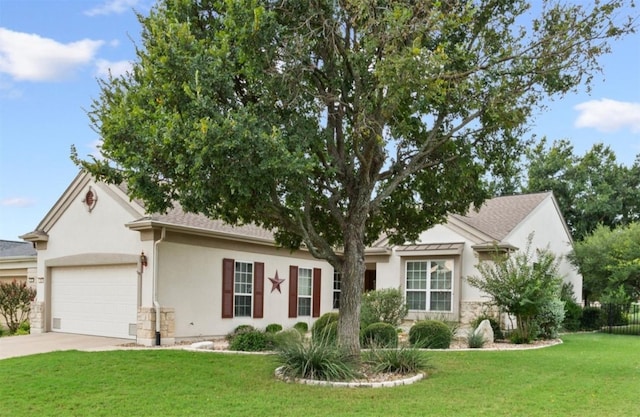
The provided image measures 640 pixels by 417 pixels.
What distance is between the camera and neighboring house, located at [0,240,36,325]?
2120cm

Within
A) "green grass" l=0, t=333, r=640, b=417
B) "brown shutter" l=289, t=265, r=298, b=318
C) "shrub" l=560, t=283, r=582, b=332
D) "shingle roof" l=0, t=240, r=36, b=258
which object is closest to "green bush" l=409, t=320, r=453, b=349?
"green grass" l=0, t=333, r=640, b=417

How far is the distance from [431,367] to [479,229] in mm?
10451

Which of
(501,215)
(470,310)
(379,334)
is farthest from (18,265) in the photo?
(501,215)

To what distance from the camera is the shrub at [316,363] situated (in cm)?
980

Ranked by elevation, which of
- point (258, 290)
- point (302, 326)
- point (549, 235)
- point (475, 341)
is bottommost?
point (302, 326)

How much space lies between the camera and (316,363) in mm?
9953

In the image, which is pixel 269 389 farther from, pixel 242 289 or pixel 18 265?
pixel 18 265

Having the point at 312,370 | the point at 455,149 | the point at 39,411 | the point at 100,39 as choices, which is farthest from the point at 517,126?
the point at 39,411

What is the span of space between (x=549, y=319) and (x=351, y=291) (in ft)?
29.6

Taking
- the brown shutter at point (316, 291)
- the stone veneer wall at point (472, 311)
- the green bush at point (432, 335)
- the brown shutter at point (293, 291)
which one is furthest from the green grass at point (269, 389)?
the brown shutter at point (316, 291)

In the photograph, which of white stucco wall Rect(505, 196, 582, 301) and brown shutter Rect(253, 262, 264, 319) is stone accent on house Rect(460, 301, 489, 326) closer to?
white stucco wall Rect(505, 196, 582, 301)

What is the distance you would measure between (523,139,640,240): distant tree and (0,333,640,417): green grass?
2515 cm

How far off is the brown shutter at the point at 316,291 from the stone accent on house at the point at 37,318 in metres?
9.09

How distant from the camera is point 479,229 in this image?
67.7 feet
